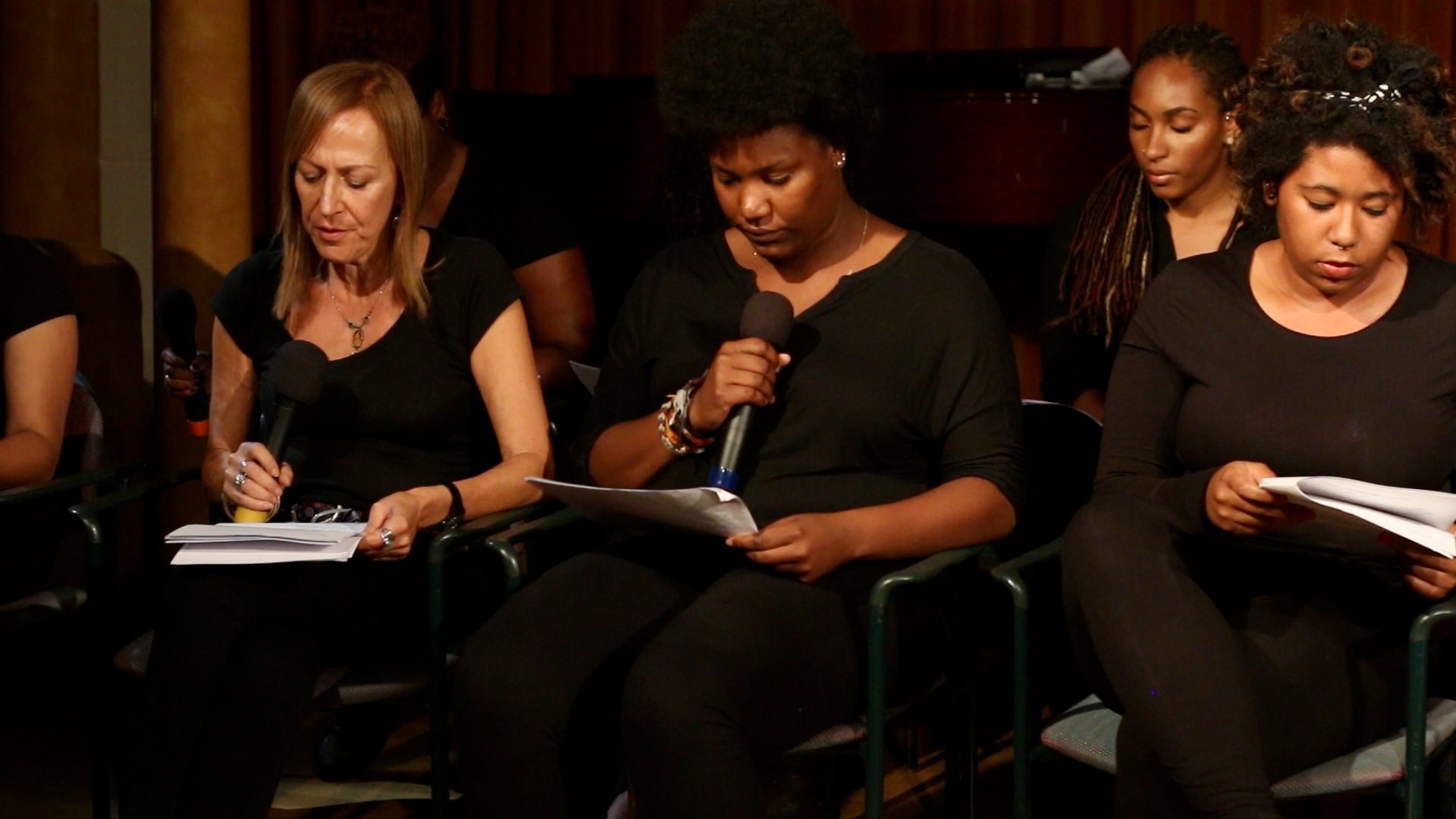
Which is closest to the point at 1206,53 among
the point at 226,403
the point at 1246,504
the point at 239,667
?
the point at 1246,504

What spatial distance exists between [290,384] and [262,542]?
0.21m

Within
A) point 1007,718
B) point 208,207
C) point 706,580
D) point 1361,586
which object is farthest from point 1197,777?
point 208,207

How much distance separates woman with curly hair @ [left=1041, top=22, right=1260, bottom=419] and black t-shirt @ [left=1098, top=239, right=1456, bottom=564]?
23.4 inches

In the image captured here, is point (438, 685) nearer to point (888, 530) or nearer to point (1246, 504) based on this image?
point (888, 530)

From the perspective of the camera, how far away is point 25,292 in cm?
264

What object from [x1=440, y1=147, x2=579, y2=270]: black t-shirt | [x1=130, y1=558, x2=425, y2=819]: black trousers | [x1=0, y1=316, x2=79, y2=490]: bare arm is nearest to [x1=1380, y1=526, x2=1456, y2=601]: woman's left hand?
[x1=130, y1=558, x2=425, y2=819]: black trousers

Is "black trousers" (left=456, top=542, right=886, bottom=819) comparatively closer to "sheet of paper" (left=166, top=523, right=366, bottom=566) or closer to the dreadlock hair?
"sheet of paper" (left=166, top=523, right=366, bottom=566)

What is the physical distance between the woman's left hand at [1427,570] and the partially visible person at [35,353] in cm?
192

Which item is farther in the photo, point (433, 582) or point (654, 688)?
point (433, 582)

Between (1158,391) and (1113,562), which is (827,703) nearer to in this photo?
(1113,562)

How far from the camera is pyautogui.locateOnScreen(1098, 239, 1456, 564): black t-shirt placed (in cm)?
209

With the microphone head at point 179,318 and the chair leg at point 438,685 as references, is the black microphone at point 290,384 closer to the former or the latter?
the chair leg at point 438,685

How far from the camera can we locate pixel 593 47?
4.89 m

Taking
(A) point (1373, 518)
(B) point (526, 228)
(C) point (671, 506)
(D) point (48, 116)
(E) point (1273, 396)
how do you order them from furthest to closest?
1. (D) point (48, 116)
2. (B) point (526, 228)
3. (E) point (1273, 396)
4. (C) point (671, 506)
5. (A) point (1373, 518)
